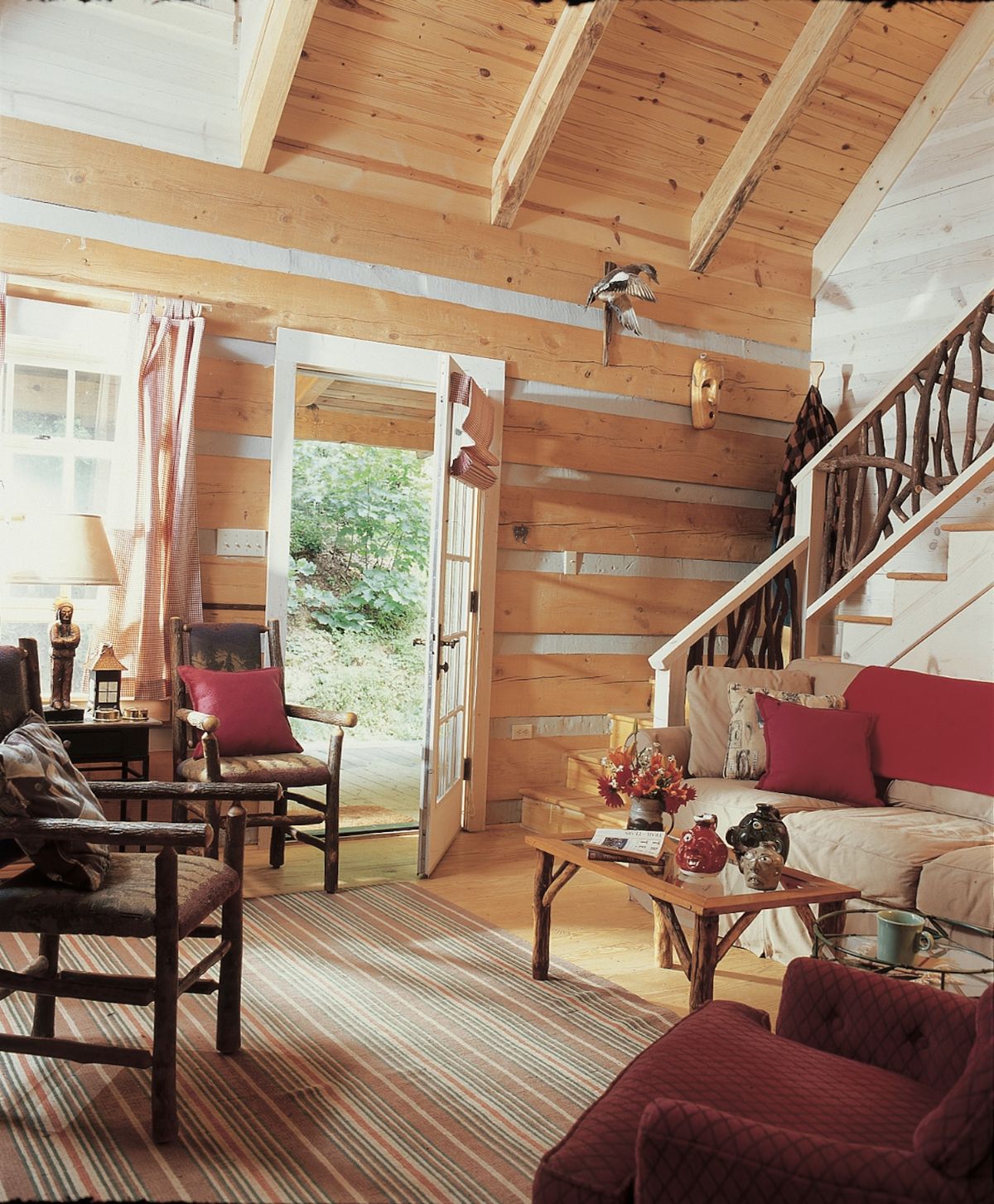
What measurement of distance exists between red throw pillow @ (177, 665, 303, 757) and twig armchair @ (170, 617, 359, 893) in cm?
1

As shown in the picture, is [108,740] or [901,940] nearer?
[901,940]

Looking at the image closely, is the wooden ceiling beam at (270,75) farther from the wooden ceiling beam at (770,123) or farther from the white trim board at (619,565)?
the wooden ceiling beam at (770,123)

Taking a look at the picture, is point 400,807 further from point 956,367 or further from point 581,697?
point 956,367

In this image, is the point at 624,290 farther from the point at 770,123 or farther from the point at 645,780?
the point at 645,780

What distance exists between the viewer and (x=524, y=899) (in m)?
4.21

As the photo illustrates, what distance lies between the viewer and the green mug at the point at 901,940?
2223 mm

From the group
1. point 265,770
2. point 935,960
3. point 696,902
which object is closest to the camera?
point 935,960

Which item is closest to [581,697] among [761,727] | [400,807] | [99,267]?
[400,807]

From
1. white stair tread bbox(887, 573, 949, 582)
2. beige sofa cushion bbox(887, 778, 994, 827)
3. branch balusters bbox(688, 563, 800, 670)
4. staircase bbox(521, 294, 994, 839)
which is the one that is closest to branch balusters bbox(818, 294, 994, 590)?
staircase bbox(521, 294, 994, 839)

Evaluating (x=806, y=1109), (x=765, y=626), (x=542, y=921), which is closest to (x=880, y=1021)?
(x=806, y=1109)

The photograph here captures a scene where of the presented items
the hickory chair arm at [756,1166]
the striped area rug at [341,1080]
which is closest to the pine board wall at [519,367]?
the striped area rug at [341,1080]

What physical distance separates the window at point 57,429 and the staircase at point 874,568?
7.38 feet

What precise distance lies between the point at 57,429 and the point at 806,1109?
12.4 ft

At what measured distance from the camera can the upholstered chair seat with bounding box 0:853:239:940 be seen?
7.39 feet
